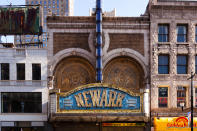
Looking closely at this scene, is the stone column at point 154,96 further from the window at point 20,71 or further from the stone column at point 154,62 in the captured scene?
the window at point 20,71

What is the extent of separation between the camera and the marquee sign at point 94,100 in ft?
59.5

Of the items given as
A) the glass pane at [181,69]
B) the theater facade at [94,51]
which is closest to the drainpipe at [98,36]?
the theater facade at [94,51]

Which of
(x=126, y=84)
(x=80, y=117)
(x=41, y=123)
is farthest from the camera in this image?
(x=126, y=84)

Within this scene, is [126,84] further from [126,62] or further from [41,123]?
[41,123]

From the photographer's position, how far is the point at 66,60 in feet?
68.2

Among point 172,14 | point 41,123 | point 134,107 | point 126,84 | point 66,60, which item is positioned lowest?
point 41,123

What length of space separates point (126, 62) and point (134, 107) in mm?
5161

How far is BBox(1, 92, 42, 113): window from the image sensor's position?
66.0 ft

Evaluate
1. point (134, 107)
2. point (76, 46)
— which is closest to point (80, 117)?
point (134, 107)

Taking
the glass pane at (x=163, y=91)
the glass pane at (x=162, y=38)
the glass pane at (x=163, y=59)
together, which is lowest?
the glass pane at (x=163, y=91)

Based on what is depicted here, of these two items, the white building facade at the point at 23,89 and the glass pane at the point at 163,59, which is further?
the glass pane at the point at 163,59

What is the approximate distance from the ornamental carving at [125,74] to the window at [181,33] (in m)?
5.34

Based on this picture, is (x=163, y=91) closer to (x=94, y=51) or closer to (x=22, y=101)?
(x=94, y=51)

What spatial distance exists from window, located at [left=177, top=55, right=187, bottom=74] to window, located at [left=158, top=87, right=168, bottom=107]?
2.48 meters
